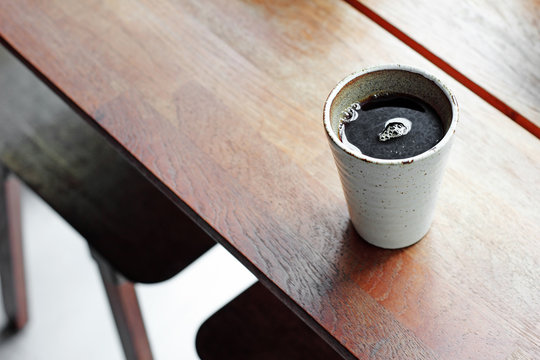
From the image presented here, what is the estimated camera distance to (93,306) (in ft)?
4.92

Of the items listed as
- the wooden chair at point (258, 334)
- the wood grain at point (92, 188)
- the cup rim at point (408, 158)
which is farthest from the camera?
the wood grain at point (92, 188)

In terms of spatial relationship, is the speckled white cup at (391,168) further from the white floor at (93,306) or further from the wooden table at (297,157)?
the white floor at (93,306)

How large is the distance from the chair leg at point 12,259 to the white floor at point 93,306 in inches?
2.4

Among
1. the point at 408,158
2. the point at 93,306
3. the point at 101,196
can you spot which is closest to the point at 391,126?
the point at 408,158

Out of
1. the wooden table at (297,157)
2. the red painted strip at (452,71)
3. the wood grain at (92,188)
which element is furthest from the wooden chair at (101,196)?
the red painted strip at (452,71)

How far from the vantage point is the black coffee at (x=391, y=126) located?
514mm

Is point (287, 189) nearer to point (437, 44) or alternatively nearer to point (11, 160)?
point (437, 44)

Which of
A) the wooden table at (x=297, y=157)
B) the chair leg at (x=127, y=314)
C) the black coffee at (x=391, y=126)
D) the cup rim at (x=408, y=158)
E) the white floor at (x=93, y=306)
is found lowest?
the white floor at (x=93, y=306)

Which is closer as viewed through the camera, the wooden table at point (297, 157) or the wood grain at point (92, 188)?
the wooden table at point (297, 157)

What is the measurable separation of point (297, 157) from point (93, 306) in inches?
39.1

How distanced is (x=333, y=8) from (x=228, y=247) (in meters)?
0.36

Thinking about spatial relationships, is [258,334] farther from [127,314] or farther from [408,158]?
[408,158]

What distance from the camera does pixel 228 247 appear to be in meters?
0.64

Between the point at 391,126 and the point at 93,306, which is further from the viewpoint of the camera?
the point at 93,306
